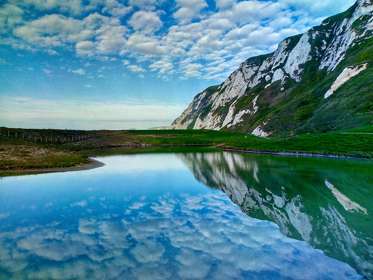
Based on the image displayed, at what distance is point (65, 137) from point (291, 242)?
156222mm

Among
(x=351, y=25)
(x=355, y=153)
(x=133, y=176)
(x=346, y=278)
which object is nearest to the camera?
(x=346, y=278)

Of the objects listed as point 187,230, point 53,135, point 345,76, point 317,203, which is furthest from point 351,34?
point 187,230

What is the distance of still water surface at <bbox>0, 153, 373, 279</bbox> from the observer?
1388cm

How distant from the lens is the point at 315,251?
1580 cm

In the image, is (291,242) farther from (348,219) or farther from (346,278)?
(348,219)

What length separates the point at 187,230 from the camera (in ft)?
64.4

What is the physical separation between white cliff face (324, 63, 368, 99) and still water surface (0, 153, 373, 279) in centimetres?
11899

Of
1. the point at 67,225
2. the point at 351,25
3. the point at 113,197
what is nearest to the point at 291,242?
the point at 67,225

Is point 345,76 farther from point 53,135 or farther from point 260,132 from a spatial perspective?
point 53,135

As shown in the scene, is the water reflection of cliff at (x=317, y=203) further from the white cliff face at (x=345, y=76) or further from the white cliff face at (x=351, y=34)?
the white cliff face at (x=351, y=34)

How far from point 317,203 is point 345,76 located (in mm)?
135773

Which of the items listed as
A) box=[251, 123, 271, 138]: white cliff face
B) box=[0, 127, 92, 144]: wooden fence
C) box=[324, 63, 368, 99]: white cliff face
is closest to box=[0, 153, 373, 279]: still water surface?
box=[0, 127, 92, 144]: wooden fence

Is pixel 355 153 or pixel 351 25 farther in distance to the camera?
pixel 351 25

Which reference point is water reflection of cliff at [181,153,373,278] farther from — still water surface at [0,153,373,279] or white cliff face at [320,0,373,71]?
white cliff face at [320,0,373,71]
